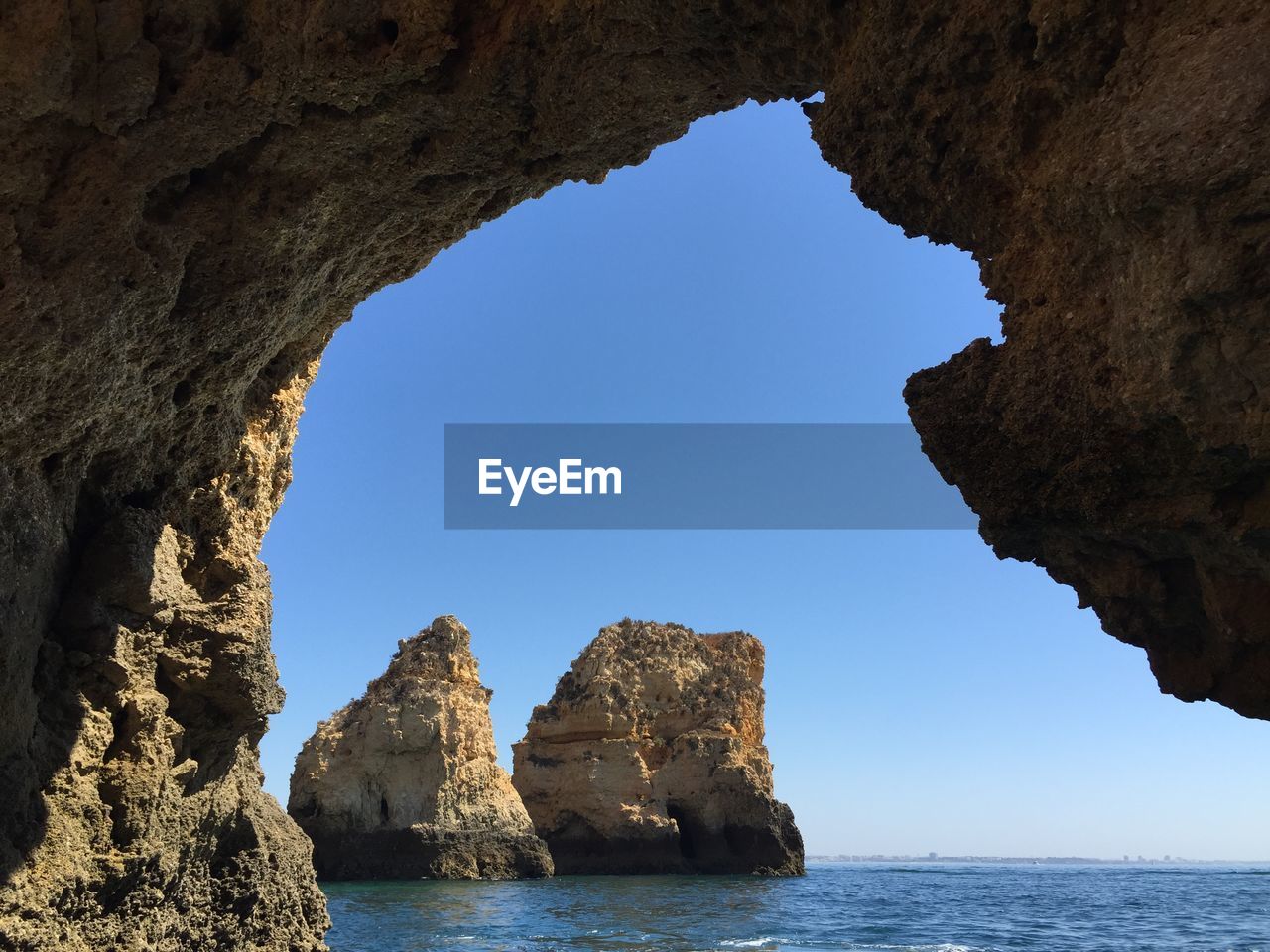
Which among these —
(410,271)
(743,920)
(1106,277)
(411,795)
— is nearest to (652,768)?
(411,795)

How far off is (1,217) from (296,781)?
39901 mm

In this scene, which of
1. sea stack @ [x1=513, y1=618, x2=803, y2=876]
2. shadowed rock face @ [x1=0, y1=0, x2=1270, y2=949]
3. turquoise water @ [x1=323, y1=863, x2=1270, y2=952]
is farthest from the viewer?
sea stack @ [x1=513, y1=618, x2=803, y2=876]

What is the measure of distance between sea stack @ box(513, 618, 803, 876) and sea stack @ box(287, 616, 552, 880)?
624 cm

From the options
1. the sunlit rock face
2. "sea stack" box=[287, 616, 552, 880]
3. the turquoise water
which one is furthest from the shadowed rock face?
"sea stack" box=[287, 616, 552, 880]

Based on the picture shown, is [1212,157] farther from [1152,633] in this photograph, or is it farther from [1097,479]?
[1152,633]

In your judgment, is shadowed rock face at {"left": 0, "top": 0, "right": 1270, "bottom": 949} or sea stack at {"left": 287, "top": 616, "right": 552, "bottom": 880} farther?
sea stack at {"left": 287, "top": 616, "right": 552, "bottom": 880}

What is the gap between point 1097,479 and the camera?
207 inches

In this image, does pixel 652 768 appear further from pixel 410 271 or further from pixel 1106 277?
pixel 1106 277

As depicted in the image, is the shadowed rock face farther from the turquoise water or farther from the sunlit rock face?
the turquoise water

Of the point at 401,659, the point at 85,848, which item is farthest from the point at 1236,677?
the point at 401,659

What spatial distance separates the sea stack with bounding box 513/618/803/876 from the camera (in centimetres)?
4719

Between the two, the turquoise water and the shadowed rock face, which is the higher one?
the shadowed rock face

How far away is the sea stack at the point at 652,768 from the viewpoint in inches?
1858

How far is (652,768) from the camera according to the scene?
49.9 m
